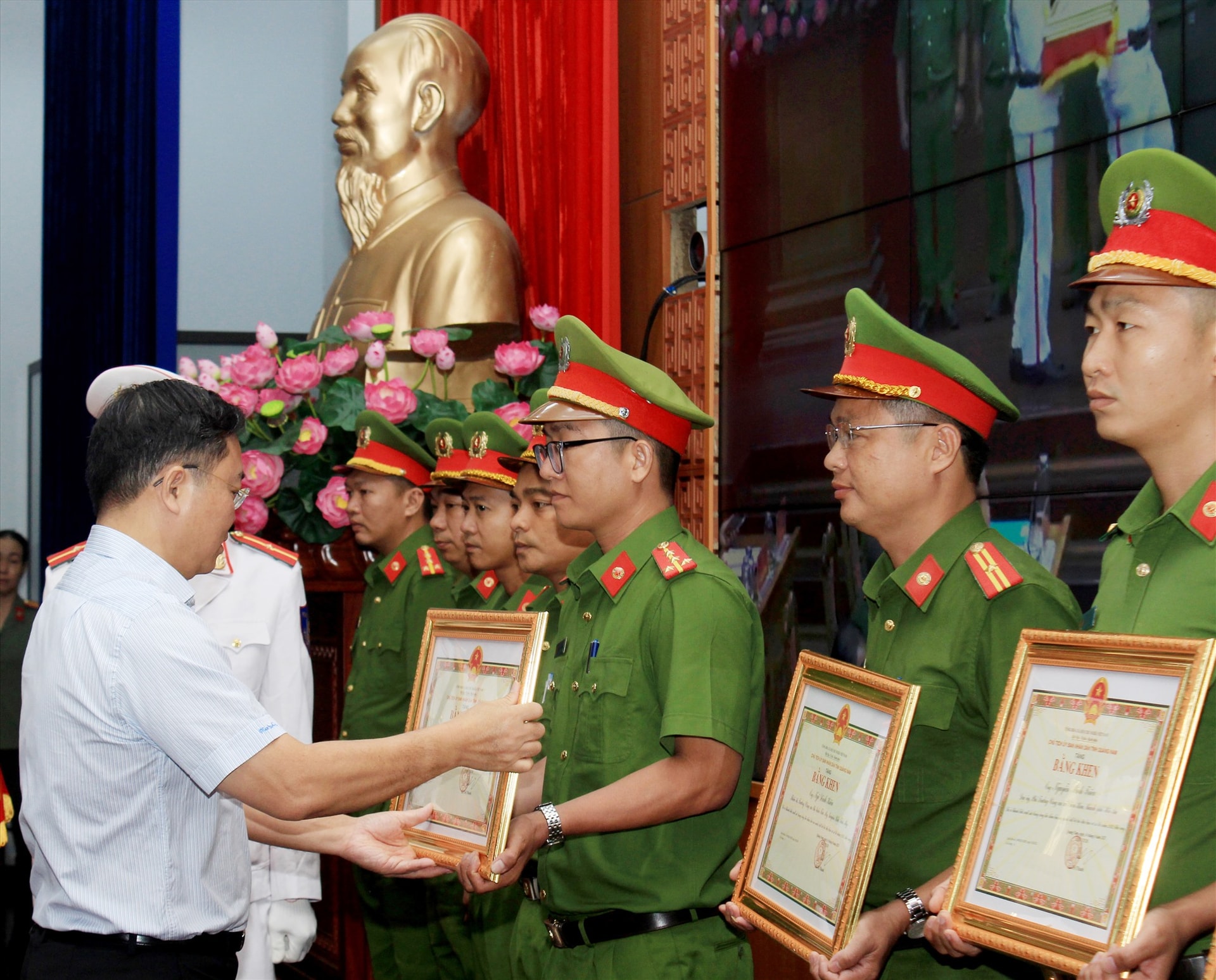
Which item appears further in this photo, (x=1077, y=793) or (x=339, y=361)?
(x=339, y=361)

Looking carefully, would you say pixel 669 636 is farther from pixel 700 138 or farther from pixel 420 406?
pixel 700 138

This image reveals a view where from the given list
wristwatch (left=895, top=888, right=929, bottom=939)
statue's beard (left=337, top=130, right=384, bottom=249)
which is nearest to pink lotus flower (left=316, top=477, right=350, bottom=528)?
statue's beard (left=337, top=130, right=384, bottom=249)

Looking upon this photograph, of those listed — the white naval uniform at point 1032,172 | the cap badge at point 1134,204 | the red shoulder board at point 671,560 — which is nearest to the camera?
the cap badge at point 1134,204

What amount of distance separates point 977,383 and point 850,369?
0.19 metres

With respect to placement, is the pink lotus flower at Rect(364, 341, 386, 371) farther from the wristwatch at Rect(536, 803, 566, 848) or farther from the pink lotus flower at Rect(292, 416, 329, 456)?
the wristwatch at Rect(536, 803, 566, 848)

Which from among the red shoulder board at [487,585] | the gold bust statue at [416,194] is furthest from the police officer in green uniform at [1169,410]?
the gold bust statue at [416,194]

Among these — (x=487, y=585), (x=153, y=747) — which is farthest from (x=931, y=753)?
(x=487, y=585)

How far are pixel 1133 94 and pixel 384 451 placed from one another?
2.13 m

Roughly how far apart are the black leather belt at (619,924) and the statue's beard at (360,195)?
3.18 meters

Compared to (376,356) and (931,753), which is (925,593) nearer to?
(931,753)

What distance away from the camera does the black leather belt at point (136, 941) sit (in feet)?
5.57

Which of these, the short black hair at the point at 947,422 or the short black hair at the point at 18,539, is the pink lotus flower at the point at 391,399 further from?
the short black hair at the point at 18,539

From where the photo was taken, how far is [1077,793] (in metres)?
1.40

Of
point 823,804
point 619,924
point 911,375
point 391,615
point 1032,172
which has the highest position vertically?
point 1032,172
